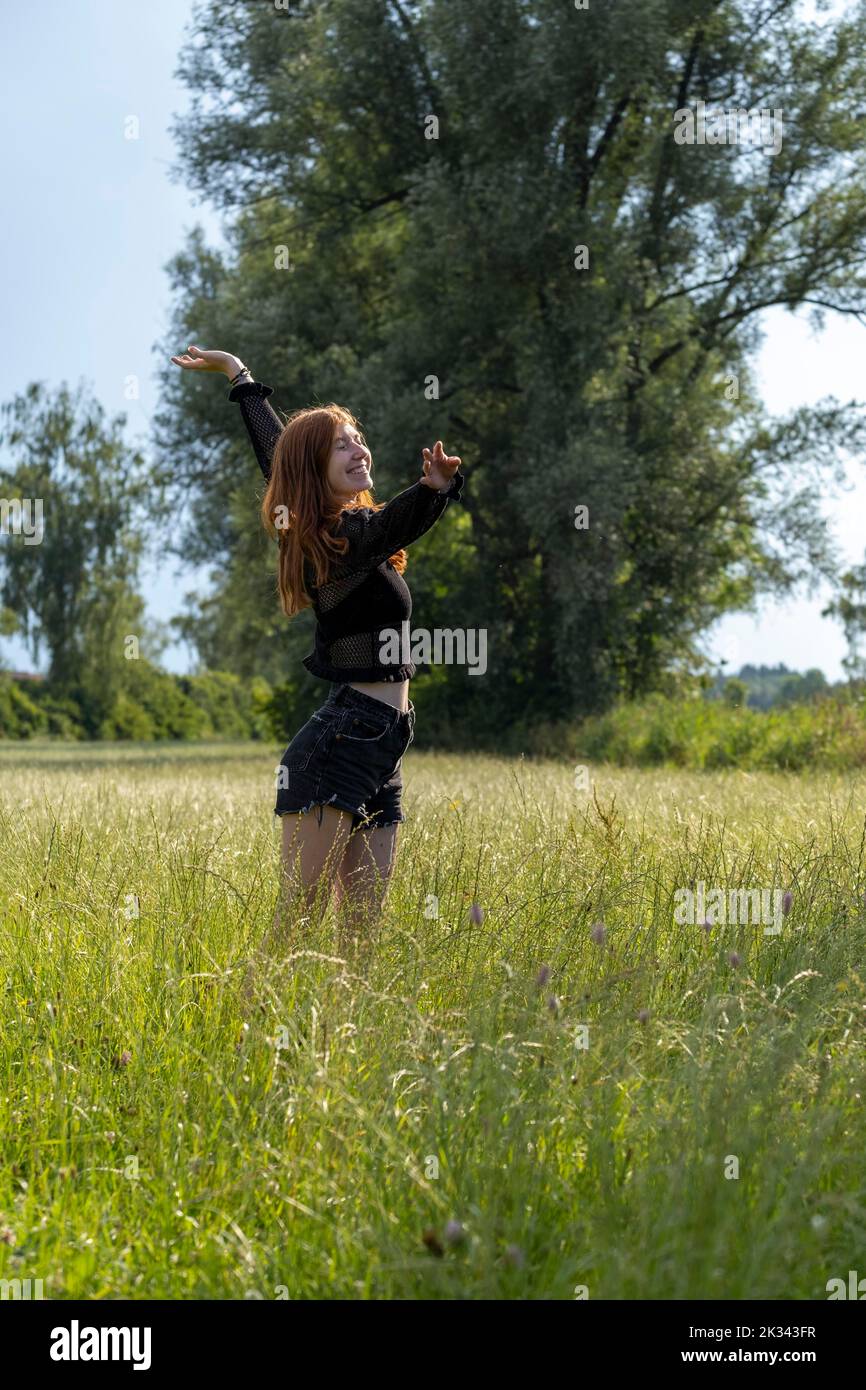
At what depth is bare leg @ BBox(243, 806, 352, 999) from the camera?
435cm

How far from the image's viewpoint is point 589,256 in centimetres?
1939

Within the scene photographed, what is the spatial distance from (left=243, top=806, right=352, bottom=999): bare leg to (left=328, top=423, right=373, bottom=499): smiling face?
118 centimetres

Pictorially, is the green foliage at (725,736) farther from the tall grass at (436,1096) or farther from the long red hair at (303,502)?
the long red hair at (303,502)

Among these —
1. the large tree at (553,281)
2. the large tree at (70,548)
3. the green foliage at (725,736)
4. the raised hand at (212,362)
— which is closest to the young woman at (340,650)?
the raised hand at (212,362)

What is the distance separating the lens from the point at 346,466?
14.8 feet

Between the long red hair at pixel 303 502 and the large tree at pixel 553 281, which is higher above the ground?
the large tree at pixel 553 281

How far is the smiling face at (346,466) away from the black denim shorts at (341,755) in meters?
0.74

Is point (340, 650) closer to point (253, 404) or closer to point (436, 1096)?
point (253, 404)

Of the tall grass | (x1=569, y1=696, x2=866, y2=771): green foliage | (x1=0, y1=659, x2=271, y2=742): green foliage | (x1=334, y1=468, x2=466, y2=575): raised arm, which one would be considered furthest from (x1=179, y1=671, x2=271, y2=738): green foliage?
(x1=334, y1=468, x2=466, y2=575): raised arm

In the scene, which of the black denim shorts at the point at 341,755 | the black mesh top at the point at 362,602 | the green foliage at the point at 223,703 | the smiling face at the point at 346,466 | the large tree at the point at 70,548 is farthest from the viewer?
the green foliage at the point at 223,703

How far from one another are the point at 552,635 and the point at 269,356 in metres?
7.00

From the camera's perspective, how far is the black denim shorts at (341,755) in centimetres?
435

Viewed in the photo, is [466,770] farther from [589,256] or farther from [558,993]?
[558,993]
